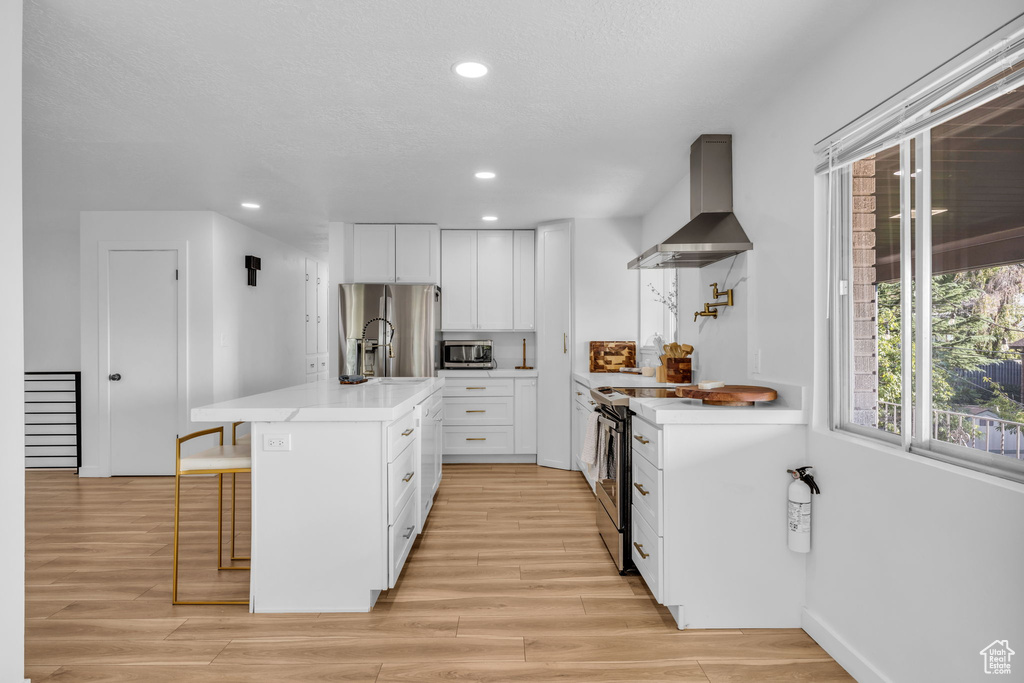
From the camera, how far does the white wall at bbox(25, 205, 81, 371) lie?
5.79 metres

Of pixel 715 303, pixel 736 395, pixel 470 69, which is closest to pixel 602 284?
pixel 715 303

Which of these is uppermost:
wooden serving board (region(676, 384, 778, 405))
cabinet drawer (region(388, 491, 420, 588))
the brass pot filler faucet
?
the brass pot filler faucet

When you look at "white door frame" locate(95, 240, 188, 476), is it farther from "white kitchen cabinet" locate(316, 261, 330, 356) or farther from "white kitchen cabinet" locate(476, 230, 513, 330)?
"white kitchen cabinet" locate(316, 261, 330, 356)

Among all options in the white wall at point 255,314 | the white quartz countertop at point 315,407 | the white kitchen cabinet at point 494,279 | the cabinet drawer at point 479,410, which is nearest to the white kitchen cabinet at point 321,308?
the white wall at point 255,314

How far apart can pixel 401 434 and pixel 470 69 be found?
1744 mm

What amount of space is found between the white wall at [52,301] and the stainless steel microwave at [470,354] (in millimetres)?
3669

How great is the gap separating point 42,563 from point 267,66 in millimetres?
2855

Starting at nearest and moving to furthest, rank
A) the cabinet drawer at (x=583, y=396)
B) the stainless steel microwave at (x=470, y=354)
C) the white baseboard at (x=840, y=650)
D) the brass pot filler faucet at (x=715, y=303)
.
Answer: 1. the white baseboard at (x=840, y=650)
2. the brass pot filler faucet at (x=715, y=303)
3. the cabinet drawer at (x=583, y=396)
4. the stainless steel microwave at (x=470, y=354)

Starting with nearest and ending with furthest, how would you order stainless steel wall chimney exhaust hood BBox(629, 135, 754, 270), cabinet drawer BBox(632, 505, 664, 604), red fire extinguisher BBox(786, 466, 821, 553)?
red fire extinguisher BBox(786, 466, 821, 553) → cabinet drawer BBox(632, 505, 664, 604) → stainless steel wall chimney exhaust hood BBox(629, 135, 754, 270)

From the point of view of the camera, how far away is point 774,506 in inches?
97.6

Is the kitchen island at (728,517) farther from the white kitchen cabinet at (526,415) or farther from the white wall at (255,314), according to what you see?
the white wall at (255,314)

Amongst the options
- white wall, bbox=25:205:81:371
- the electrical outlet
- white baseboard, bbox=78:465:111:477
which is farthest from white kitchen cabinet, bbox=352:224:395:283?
the electrical outlet

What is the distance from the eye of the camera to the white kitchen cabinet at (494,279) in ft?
20.2

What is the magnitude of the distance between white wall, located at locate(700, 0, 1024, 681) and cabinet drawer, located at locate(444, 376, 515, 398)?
313cm
